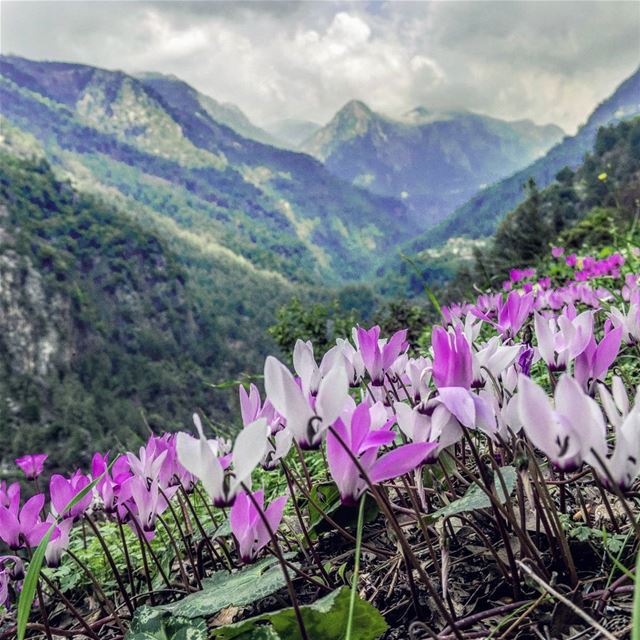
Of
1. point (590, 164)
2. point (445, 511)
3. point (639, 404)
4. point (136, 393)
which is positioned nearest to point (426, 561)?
point (445, 511)

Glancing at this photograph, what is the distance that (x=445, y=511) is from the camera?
1.00 meters

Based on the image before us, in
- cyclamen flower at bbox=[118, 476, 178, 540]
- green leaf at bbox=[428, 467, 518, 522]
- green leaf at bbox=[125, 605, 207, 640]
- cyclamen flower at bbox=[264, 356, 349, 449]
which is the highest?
cyclamen flower at bbox=[264, 356, 349, 449]

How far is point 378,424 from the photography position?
45.3 inches

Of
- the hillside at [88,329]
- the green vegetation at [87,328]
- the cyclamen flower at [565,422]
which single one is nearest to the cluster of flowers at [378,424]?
the cyclamen flower at [565,422]

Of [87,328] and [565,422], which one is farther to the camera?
[87,328]

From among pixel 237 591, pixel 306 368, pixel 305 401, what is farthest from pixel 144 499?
pixel 305 401

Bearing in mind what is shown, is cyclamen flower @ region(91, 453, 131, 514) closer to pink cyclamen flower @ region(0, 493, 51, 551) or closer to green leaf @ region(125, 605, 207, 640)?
pink cyclamen flower @ region(0, 493, 51, 551)

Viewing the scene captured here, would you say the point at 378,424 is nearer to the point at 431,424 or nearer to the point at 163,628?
the point at 431,424

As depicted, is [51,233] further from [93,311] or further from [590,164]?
[590,164]

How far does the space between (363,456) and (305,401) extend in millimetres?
137

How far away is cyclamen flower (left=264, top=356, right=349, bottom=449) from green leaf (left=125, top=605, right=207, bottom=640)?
514 millimetres

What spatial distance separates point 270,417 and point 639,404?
30.0 inches

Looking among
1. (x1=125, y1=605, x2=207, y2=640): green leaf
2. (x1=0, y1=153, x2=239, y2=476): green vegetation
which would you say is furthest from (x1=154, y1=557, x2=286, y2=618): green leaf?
(x1=0, y1=153, x2=239, y2=476): green vegetation

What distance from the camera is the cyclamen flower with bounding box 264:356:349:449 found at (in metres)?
0.89
